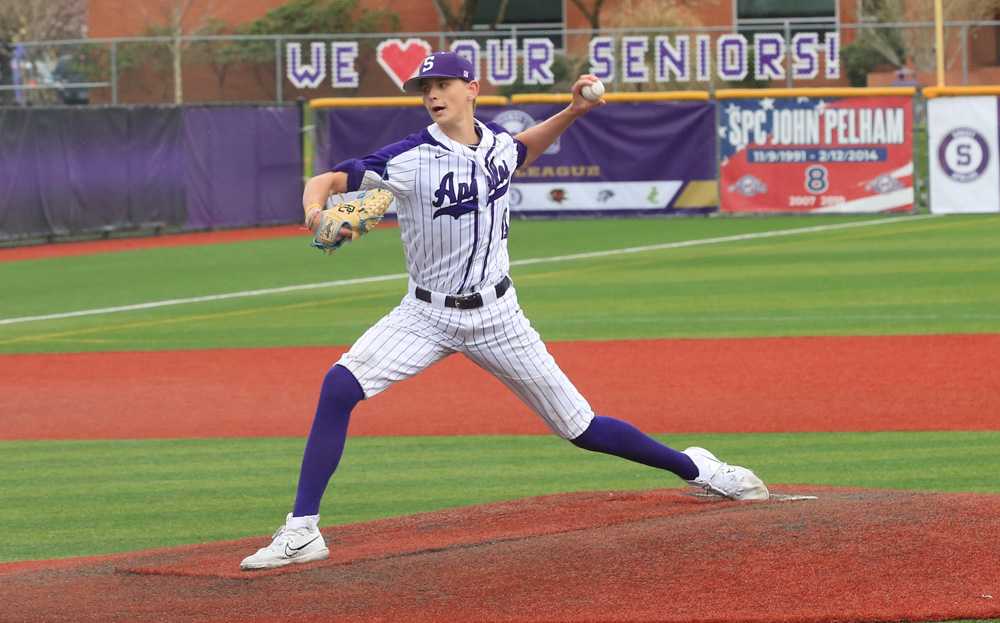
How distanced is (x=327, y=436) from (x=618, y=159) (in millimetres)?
21356

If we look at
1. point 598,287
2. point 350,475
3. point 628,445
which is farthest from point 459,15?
point 628,445

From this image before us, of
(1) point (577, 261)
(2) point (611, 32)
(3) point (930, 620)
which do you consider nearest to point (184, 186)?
(1) point (577, 261)

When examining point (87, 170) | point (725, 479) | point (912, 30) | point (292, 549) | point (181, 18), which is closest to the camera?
point (292, 549)

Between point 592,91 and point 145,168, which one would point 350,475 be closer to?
point 592,91

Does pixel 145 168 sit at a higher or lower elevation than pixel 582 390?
higher

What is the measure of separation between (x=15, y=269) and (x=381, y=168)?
17.0 meters

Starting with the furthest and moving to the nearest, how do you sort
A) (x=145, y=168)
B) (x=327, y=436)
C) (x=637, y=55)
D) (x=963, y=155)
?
(x=637, y=55) < (x=145, y=168) < (x=963, y=155) < (x=327, y=436)

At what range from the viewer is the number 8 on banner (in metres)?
26.5

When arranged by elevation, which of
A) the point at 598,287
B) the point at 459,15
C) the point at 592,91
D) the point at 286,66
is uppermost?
the point at 459,15

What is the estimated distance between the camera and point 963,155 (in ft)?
84.4

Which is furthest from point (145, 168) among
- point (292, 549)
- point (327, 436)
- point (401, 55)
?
point (292, 549)

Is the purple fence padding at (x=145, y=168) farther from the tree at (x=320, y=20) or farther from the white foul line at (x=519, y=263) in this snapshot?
the tree at (x=320, y=20)

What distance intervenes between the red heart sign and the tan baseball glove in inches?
1028

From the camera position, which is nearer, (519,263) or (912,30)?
(519,263)
